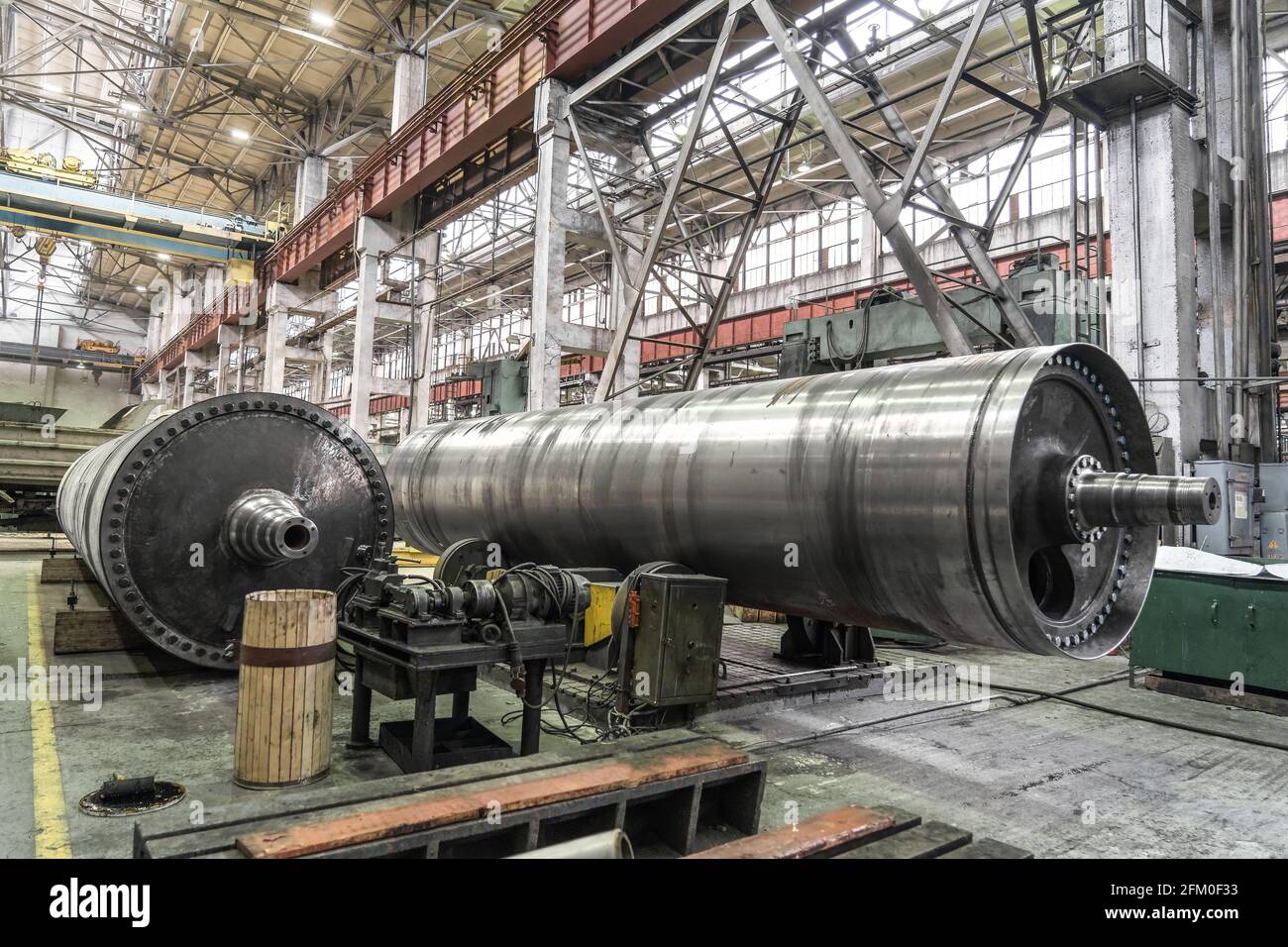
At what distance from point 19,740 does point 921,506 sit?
177 inches

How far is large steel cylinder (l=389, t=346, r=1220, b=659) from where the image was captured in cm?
312

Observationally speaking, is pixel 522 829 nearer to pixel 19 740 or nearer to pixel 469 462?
pixel 19 740

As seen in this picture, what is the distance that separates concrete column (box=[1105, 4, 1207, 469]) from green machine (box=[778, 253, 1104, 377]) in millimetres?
583

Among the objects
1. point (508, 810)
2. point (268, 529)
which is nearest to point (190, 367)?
point (268, 529)

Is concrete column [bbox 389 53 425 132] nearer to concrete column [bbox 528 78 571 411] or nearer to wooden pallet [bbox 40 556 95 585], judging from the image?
concrete column [bbox 528 78 571 411]

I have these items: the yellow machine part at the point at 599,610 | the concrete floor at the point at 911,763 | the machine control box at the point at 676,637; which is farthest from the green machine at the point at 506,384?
the machine control box at the point at 676,637

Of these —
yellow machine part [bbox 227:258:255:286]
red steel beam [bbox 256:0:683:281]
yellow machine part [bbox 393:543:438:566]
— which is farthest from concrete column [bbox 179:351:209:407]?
yellow machine part [bbox 393:543:438:566]

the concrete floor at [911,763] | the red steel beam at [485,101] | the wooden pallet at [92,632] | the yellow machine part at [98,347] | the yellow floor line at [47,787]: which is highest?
the yellow machine part at [98,347]

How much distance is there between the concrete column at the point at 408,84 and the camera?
17.5 meters

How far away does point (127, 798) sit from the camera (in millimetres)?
3275

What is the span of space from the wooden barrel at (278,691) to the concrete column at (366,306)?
12.4m

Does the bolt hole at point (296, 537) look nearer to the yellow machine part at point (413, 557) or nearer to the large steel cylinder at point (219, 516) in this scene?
the large steel cylinder at point (219, 516)

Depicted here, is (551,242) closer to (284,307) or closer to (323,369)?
(284,307)
